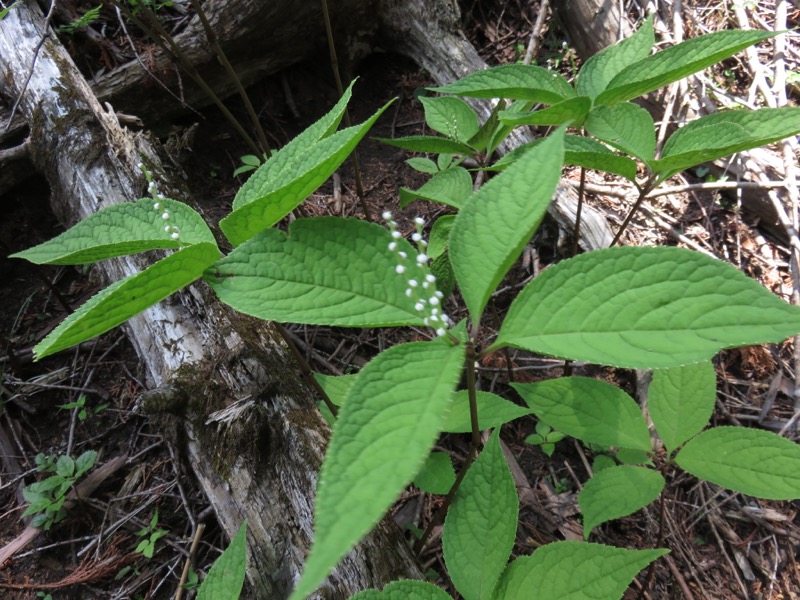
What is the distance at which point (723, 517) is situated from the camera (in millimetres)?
2084

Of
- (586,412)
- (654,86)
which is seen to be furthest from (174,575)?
(654,86)

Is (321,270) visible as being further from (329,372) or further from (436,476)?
(329,372)

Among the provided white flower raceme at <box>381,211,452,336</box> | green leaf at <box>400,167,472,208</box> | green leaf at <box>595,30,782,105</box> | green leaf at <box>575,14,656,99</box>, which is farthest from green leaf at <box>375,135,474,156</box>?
white flower raceme at <box>381,211,452,336</box>

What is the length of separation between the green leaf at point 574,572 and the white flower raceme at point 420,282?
0.67 m

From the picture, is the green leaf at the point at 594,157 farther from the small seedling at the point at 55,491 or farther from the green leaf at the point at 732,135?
the small seedling at the point at 55,491

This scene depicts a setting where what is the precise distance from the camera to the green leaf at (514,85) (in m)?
1.56

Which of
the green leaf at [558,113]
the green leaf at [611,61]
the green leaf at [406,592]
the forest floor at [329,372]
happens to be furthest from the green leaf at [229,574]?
the green leaf at [611,61]

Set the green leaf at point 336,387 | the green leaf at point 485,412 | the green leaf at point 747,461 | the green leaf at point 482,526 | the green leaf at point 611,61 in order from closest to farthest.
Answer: the green leaf at point 482,526, the green leaf at point 747,461, the green leaf at point 485,412, the green leaf at point 336,387, the green leaf at point 611,61

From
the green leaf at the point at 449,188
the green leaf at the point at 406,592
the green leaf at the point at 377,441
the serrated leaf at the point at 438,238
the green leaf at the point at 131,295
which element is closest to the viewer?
the green leaf at the point at 377,441

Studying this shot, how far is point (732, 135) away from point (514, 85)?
0.65 meters

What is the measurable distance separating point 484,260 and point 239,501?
1.25 metres

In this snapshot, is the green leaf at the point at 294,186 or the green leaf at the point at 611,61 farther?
the green leaf at the point at 611,61

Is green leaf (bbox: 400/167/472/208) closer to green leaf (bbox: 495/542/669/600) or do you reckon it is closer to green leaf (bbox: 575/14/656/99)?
green leaf (bbox: 575/14/656/99)

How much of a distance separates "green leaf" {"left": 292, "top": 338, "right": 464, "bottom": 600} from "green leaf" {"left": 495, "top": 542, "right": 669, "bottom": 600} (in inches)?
26.4
